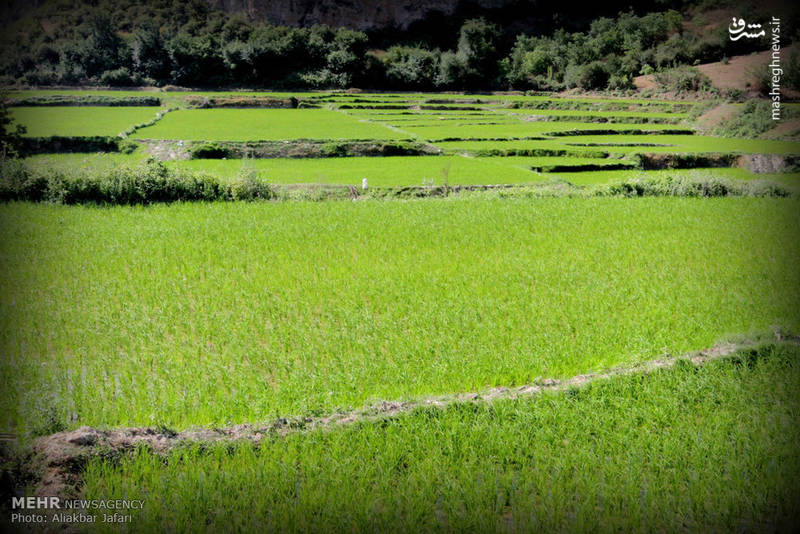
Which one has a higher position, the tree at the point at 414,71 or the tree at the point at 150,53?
the tree at the point at 414,71

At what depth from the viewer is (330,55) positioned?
45.2 metres

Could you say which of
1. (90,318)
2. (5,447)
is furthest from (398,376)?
(90,318)

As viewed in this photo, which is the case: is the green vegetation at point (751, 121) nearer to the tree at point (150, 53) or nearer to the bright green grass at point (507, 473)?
the bright green grass at point (507, 473)

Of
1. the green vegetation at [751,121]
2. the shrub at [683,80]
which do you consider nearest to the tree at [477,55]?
the shrub at [683,80]

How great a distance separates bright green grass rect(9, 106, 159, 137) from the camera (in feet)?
62.1

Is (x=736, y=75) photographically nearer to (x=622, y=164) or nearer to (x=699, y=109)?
(x=699, y=109)

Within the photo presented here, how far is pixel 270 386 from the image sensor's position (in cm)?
412

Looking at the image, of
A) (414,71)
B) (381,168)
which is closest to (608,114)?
(381,168)

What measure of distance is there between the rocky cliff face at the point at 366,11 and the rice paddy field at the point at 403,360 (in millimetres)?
47187

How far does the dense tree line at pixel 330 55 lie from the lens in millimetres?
22609

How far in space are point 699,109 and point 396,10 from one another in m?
40.1

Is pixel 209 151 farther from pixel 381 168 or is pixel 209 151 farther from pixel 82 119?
pixel 82 119

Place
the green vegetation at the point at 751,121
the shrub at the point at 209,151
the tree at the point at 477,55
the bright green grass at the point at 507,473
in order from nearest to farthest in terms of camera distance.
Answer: the bright green grass at the point at 507,473
the shrub at the point at 209,151
the green vegetation at the point at 751,121
the tree at the point at 477,55

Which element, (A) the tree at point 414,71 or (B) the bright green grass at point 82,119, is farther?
(A) the tree at point 414,71
